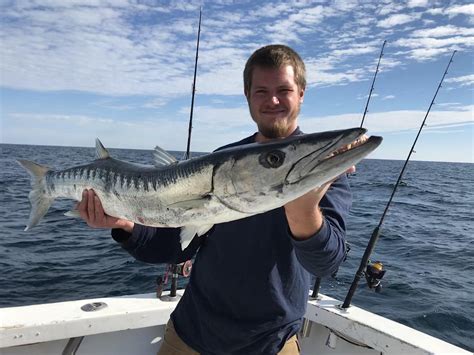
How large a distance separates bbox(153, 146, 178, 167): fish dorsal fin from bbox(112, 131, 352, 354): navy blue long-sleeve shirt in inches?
28.0

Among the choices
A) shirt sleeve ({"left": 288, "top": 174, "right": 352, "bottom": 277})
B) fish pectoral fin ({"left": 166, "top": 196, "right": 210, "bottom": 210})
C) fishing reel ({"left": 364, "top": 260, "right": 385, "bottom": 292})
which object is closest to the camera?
shirt sleeve ({"left": 288, "top": 174, "right": 352, "bottom": 277})

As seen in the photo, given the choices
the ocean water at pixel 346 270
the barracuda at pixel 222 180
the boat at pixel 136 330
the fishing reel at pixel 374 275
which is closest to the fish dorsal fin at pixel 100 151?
the barracuda at pixel 222 180

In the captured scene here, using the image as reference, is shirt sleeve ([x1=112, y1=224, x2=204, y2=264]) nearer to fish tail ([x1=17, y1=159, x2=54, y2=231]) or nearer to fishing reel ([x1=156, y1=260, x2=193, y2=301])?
fishing reel ([x1=156, y1=260, x2=193, y2=301])

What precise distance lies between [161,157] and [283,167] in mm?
1299

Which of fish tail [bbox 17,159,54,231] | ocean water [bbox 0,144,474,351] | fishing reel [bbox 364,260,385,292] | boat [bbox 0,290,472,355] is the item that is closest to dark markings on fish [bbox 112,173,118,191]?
fish tail [bbox 17,159,54,231]

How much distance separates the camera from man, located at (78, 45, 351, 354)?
9.32 feet

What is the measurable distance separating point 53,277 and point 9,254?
2581 millimetres

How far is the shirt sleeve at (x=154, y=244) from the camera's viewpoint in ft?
11.2

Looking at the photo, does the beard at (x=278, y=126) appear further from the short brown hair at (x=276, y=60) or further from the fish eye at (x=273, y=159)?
the fish eye at (x=273, y=159)

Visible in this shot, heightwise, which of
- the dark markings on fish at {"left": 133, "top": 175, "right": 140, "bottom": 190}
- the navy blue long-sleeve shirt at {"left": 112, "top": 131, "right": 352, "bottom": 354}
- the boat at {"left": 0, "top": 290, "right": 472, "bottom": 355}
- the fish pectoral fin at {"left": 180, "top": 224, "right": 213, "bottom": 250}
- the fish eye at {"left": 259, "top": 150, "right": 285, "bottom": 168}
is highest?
the fish eye at {"left": 259, "top": 150, "right": 285, "bottom": 168}

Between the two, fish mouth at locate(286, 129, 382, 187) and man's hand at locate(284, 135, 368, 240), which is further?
man's hand at locate(284, 135, 368, 240)

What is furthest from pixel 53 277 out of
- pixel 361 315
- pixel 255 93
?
pixel 255 93

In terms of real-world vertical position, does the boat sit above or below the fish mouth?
below

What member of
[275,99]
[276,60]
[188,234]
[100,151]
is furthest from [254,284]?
[100,151]
